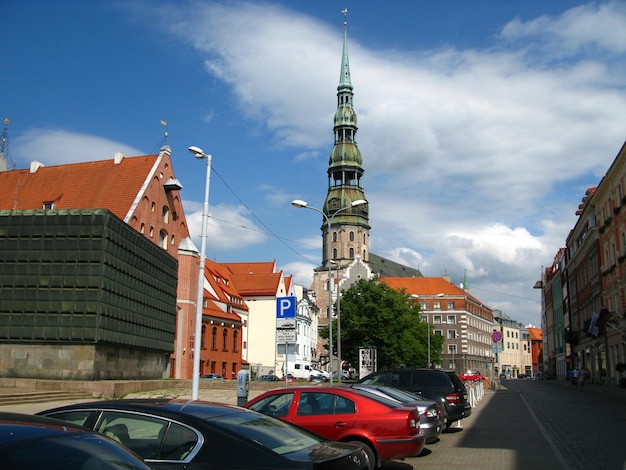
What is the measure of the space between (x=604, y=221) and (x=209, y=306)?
120 ft

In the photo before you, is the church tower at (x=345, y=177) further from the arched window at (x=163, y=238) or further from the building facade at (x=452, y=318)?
the arched window at (x=163, y=238)

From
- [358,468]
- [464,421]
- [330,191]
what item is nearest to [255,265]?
[330,191]

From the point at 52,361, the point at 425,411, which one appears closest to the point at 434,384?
the point at 425,411

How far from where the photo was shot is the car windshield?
5.77m

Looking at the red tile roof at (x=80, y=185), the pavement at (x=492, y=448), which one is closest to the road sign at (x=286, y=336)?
the pavement at (x=492, y=448)

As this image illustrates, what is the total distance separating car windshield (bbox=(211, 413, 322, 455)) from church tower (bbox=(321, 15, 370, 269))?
106823 millimetres

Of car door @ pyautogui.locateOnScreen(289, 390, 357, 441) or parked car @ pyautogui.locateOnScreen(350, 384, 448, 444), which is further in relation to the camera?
parked car @ pyautogui.locateOnScreen(350, 384, 448, 444)

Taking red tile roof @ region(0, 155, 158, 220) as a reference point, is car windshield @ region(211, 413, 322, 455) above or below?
below

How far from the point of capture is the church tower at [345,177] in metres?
116

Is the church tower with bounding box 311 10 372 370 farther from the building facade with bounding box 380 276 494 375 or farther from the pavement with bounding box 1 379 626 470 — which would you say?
the pavement with bounding box 1 379 626 470

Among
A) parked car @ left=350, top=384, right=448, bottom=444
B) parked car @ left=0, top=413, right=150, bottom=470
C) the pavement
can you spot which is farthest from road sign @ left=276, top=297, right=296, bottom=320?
Answer: parked car @ left=0, top=413, right=150, bottom=470

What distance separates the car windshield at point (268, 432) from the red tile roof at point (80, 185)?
39116 millimetres

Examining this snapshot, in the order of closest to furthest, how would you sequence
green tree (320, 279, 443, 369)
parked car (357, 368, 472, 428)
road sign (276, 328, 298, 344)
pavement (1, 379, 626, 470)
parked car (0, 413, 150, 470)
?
parked car (0, 413, 150, 470) < pavement (1, 379, 626, 470) < parked car (357, 368, 472, 428) < road sign (276, 328, 298, 344) < green tree (320, 279, 443, 369)

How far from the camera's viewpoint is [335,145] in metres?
118
